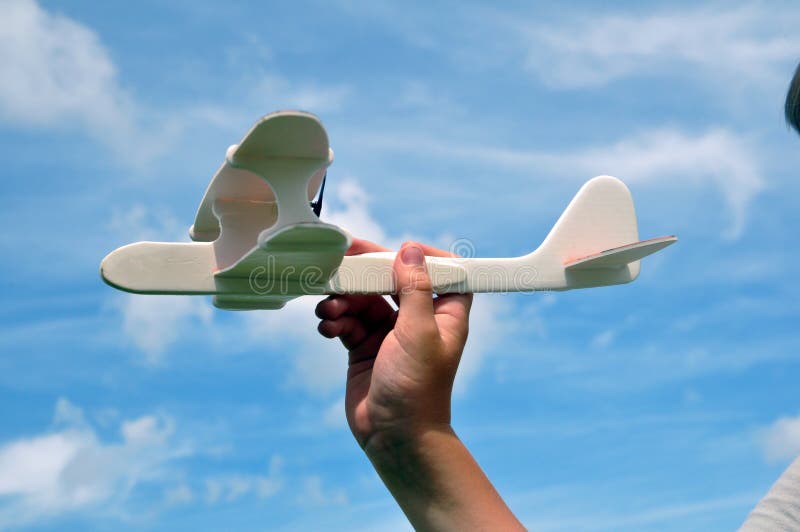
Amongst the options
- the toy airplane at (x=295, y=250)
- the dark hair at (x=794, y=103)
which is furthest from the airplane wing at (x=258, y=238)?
the dark hair at (x=794, y=103)

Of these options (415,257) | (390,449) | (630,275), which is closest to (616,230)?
(630,275)

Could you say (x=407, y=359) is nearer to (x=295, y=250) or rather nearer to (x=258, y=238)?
(x=295, y=250)

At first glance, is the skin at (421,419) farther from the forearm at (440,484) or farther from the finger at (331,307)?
the finger at (331,307)

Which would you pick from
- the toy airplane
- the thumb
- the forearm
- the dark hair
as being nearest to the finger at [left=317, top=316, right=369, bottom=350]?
the toy airplane

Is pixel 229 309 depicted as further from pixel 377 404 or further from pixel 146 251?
pixel 377 404

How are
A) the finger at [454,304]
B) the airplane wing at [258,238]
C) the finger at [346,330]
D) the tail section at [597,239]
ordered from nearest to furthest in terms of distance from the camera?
the airplane wing at [258,238], the finger at [454,304], the finger at [346,330], the tail section at [597,239]

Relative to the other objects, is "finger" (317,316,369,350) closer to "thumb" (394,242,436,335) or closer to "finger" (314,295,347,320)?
"finger" (314,295,347,320)
